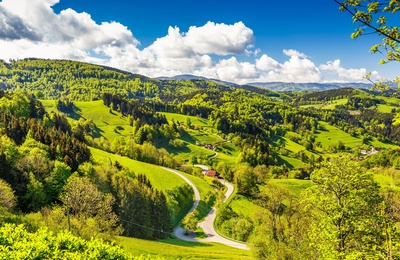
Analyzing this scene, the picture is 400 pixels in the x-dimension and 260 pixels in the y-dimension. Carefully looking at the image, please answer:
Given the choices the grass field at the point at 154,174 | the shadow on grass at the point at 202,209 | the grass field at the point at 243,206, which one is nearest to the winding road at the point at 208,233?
the shadow on grass at the point at 202,209

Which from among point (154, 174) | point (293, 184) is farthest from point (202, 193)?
point (293, 184)

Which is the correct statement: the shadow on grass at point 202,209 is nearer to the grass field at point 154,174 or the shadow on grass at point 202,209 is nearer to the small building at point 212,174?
the grass field at point 154,174

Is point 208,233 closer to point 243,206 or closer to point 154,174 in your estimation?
point 243,206

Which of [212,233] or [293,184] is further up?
[293,184]

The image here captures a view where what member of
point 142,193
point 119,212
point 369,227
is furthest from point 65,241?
point 142,193

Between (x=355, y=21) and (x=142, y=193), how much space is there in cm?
7107

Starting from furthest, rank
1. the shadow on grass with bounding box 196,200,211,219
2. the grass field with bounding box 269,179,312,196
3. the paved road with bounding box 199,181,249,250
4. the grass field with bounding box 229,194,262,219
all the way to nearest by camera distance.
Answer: the grass field with bounding box 269,179,312,196 → the grass field with bounding box 229,194,262,219 → the shadow on grass with bounding box 196,200,211,219 → the paved road with bounding box 199,181,249,250

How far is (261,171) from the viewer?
15350cm

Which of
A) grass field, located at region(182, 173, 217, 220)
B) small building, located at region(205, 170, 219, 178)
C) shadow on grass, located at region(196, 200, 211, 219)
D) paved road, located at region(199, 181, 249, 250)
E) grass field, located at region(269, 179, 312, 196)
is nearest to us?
paved road, located at region(199, 181, 249, 250)

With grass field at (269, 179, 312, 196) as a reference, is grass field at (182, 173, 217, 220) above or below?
below

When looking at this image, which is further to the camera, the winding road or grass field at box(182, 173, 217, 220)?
grass field at box(182, 173, 217, 220)

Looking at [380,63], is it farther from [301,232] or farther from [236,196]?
[236,196]

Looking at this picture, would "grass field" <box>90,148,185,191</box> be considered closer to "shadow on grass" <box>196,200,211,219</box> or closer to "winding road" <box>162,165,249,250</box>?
"winding road" <box>162,165,249,250</box>

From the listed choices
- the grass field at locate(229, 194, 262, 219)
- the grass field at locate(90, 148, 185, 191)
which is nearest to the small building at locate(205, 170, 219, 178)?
the grass field at locate(90, 148, 185, 191)
